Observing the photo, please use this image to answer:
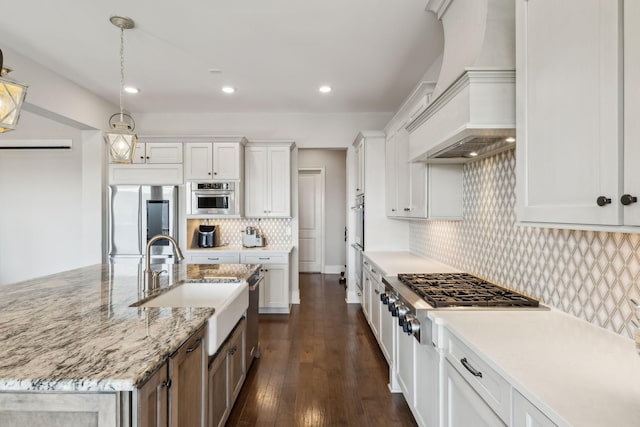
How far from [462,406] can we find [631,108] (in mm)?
1214

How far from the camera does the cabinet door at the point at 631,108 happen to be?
84 centimetres

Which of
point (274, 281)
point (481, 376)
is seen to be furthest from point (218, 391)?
point (274, 281)

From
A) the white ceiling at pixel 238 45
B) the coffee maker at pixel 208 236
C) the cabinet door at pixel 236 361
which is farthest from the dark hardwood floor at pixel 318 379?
the white ceiling at pixel 238 45

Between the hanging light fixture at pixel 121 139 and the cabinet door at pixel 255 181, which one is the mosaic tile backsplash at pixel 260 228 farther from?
the hanging light fixture at pixel 121 139

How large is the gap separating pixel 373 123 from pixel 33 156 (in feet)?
17.8

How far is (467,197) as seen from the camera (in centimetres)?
263

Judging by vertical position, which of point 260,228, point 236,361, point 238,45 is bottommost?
point 236,361

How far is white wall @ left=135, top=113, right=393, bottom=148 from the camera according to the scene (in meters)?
5.13

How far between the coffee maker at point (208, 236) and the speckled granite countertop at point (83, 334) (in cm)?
250

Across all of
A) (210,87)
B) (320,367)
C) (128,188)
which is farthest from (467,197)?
(128,188)

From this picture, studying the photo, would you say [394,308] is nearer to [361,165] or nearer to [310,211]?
[361,165]

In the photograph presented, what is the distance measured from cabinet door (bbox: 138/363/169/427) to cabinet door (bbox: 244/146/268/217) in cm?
367

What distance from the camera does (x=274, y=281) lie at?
457 cm

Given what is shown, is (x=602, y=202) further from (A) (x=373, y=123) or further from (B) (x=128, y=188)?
(B) (x=128, y=188)
